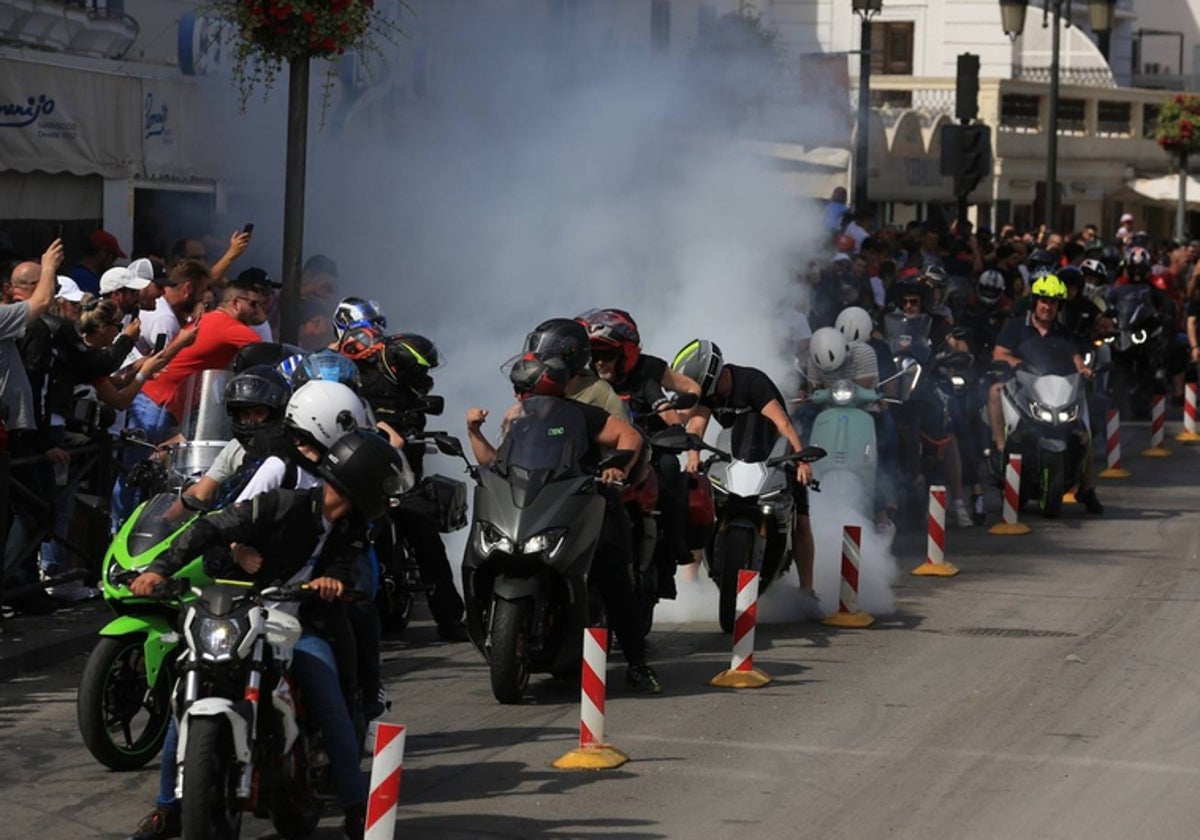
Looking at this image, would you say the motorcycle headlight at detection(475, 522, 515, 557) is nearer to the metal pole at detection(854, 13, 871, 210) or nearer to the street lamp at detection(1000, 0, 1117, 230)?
the metal pole at detection(854, 13, 871, 210)

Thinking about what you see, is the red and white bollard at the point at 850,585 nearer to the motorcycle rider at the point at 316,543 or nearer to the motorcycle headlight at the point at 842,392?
the motorcycle headlight at the point at 842,392

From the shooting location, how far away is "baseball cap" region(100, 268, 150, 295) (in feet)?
42.2

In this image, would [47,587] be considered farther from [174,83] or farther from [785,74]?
[785,74]

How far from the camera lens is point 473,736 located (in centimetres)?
924

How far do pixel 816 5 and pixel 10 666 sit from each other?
22005 millimetres

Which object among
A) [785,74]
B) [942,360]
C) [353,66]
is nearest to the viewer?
[942,360]

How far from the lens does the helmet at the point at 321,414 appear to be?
7277mm

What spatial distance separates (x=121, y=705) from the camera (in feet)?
27.6

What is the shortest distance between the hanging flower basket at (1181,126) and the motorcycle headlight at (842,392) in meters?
30.2

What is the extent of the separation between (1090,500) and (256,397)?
35.3ft

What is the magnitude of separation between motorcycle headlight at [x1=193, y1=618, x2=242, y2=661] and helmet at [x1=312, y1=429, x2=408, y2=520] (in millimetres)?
594

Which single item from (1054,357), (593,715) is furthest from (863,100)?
(593,715)

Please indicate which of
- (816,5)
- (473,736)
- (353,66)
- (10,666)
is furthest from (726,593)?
(816,5)

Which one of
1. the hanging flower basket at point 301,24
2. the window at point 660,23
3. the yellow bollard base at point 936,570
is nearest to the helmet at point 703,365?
the yellow bollard base at point 936,570
